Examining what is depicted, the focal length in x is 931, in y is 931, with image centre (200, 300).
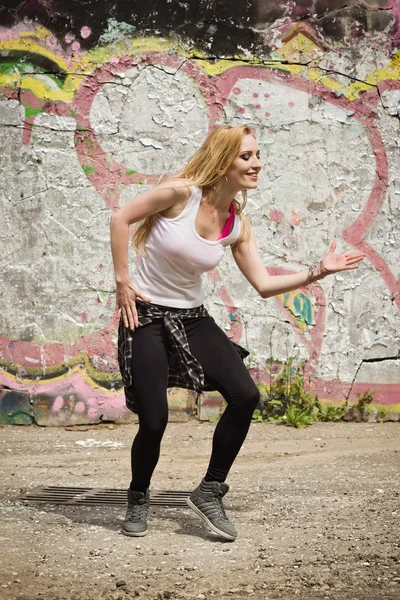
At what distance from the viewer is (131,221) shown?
4270mm

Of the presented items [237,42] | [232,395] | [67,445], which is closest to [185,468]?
[67,445]

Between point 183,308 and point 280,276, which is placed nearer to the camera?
point 183,308

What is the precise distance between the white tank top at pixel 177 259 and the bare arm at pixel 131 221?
0.07m

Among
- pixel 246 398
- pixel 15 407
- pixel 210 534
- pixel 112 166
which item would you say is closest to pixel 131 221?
pixel 246 398

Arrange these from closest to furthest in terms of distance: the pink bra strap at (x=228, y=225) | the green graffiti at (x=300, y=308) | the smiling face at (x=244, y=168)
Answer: the smiling face at (x=244, y=168) < the pink bra strap at (x=228, y=225) < the green graffiti at (x=300, y=308)

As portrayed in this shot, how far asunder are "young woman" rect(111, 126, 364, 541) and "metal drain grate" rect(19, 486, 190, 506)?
618mm

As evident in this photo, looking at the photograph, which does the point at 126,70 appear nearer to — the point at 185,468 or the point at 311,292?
the point at 311,292

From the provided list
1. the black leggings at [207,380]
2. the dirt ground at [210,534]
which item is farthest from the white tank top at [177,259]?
the dirt ground at [210,534]

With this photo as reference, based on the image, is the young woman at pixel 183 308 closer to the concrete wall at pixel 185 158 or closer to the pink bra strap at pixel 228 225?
the pink bra strap at pixel 228 225

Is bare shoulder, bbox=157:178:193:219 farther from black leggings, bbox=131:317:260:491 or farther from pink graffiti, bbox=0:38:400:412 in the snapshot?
pink graffiti, bbox=0:38:400:412

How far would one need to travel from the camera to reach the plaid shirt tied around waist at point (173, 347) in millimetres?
4281

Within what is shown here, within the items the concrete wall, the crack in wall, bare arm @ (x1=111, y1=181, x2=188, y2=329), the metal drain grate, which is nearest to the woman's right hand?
bare arm @ (x1=111, y1=181, x2=188, y2=329)

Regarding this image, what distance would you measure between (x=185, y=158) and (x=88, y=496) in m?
2.80

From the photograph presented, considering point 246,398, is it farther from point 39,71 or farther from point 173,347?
point 39,71
